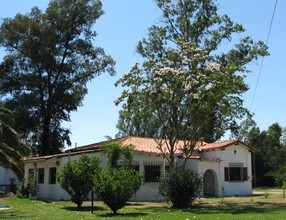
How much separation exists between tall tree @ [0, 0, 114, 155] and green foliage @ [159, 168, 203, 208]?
85.2 ft

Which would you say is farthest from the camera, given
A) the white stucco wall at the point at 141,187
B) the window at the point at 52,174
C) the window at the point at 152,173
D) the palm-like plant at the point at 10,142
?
the window at the point at 52,174

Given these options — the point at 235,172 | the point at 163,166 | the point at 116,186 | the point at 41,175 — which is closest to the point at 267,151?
the point at 235,172

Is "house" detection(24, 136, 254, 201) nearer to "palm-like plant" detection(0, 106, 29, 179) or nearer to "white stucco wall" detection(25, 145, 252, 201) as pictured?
"white stucco wall" detection(25, 145, 252, 201)

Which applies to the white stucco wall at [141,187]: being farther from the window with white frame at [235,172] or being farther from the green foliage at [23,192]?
the window with white frame at [235,172]

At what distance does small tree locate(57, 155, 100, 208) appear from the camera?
2167cm

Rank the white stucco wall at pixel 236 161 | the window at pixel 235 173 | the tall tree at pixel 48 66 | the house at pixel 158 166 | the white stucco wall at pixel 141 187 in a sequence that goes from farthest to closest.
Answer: the tall tree at pixel 48 66, the window at pixel 235 173, the white stucco wall at pixel 236 161, the house at pixel 158 166, the white stucco wall at pixel 141 187

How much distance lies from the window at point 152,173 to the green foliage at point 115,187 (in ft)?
36.7

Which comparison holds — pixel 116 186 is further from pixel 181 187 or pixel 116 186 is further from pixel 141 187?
pixel 141 187

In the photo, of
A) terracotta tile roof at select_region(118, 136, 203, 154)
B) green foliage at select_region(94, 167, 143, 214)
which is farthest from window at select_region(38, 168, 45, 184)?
green foliage at select_region(94, 167, 143, 214)

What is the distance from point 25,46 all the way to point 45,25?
10.3 feet

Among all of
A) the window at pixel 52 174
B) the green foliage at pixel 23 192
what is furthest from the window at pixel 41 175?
the window at pixel 52 174

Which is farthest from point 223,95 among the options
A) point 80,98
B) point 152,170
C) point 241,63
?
point 80,98

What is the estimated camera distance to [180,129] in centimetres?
2564

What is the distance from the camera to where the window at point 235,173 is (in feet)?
113
